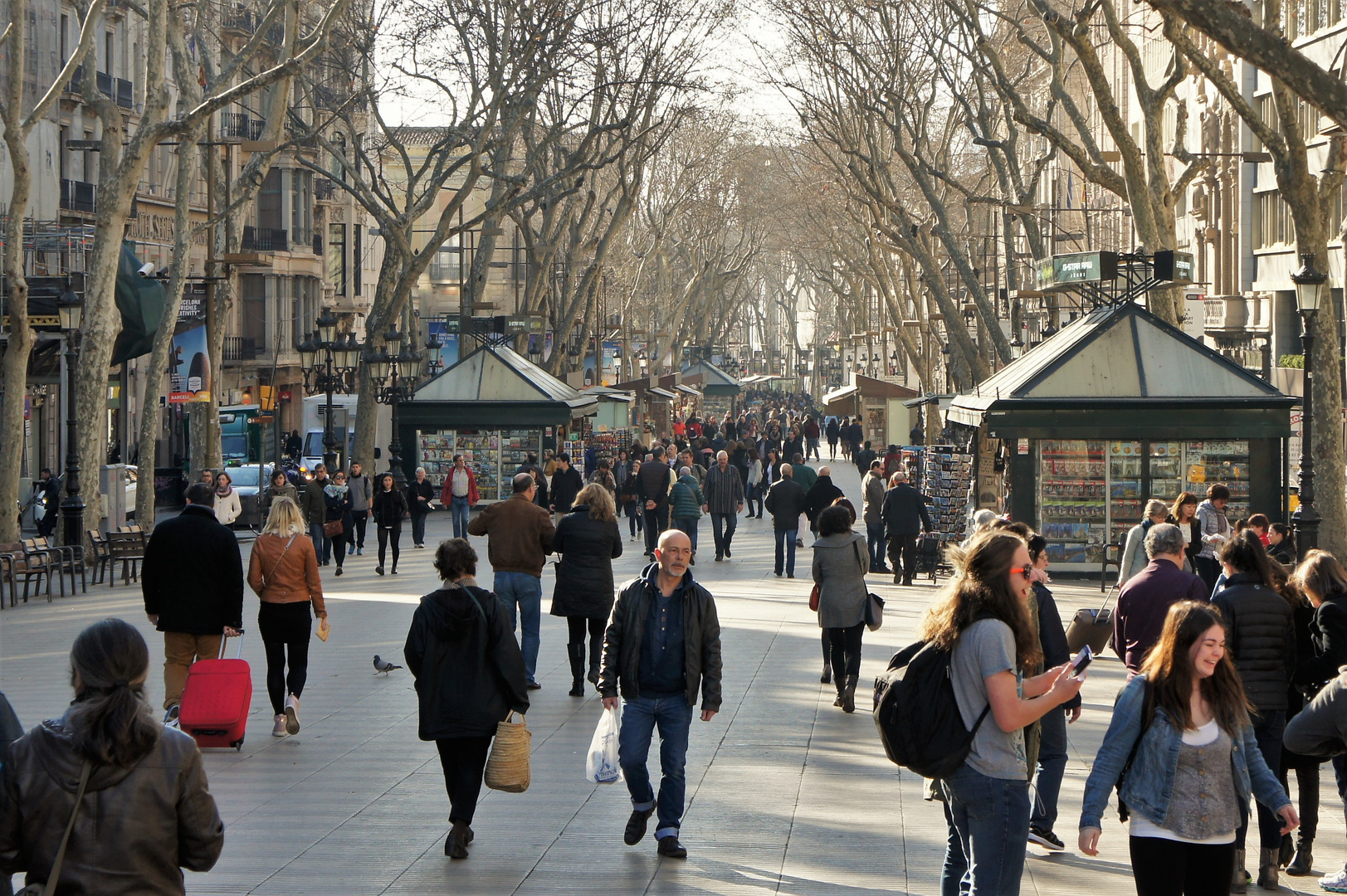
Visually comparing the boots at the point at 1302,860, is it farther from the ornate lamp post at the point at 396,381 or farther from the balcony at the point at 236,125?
the balcony at the point at 236,125

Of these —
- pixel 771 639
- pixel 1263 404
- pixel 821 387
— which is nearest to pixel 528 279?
pixel 1263 404

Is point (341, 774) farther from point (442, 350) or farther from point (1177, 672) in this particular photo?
point (442, 350)

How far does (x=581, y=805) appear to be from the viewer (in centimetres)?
840

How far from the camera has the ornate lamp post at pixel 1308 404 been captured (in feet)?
59.1

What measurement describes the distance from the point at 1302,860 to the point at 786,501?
45.6 ft

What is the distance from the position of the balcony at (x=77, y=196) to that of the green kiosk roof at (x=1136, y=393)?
91.0ft

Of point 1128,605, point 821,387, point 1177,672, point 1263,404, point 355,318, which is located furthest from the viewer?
point 821,387

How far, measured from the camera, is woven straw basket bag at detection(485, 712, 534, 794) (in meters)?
7.35

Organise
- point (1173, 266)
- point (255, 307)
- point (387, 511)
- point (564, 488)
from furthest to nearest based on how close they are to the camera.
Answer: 1. point (255, 307)
2. point (564, 488)
3. point (387, 511)
4. point (1173, 266)

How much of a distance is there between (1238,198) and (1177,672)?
37.8 metres

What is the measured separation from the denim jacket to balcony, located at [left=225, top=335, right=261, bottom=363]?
50306 mm

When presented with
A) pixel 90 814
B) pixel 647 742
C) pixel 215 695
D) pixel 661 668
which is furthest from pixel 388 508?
pixel 90 814

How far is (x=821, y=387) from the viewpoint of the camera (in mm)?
113875

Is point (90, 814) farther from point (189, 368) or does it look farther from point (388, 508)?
point (189, 368)
